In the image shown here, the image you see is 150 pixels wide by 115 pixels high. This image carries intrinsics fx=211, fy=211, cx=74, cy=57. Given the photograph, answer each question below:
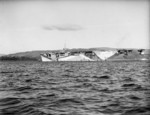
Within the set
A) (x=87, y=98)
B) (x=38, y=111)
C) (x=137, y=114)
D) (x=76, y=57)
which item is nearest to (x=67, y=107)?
(x=38, y=111)

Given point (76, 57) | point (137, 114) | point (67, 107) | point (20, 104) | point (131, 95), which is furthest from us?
point (76, 57)

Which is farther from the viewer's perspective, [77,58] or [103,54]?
[77,58]

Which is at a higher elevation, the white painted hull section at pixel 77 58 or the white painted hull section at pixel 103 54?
the white painted hull section at pixel 103 54

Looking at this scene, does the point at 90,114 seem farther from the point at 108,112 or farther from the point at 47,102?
the point at 47,102

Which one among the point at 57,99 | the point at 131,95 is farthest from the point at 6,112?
the point at 131,95

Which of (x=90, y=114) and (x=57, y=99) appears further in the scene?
(x=57, y=99)

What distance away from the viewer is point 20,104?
8.51 meters

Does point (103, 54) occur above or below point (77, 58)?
above

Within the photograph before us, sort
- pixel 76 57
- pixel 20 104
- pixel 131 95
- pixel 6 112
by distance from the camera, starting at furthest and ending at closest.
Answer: pixel 76 57
pixel 131 95
pixel 20 104
pixel 6 112

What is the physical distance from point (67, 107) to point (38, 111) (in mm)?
1145

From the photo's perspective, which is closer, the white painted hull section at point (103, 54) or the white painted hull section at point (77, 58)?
the white painted hull section at point (103, 54)

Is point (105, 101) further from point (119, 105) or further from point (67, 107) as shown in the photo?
point (67, 107)

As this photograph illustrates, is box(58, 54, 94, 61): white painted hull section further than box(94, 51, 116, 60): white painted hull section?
Yes

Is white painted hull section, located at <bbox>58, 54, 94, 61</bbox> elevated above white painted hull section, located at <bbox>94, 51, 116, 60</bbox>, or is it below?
below
